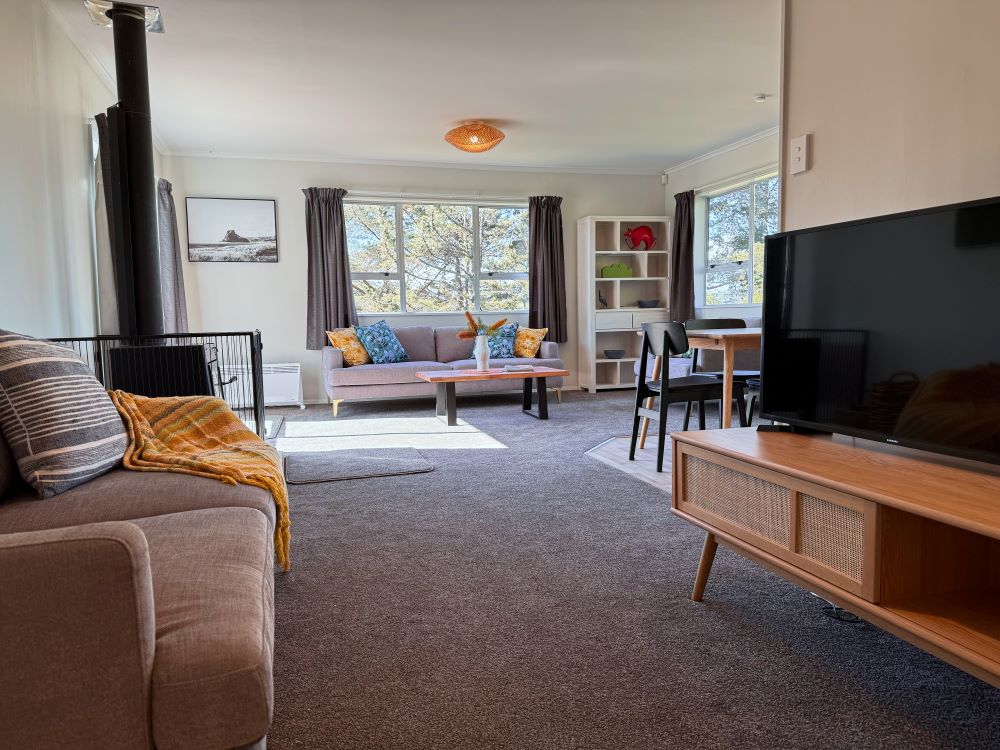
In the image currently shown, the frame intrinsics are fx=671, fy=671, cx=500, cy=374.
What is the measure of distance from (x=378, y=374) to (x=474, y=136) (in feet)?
7.23

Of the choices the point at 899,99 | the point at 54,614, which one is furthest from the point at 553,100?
the point at 54,614

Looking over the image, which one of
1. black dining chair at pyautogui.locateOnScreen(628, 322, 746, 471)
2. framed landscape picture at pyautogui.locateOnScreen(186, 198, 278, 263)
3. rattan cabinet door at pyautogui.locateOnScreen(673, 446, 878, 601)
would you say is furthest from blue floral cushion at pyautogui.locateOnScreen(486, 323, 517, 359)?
rattan cabinet door at pyautogui.locateOnScreen(673, 446, 878, 601)

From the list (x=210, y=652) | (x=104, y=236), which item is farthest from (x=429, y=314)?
(x=210, y=652)

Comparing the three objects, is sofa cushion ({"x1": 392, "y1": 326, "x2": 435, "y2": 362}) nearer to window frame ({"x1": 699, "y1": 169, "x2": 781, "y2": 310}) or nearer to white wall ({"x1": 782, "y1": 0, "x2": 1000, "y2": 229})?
window frame ({"x1": 699, "y1": 169, "x2": 781, "y2": 310})

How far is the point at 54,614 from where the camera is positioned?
A: 2.83 feet

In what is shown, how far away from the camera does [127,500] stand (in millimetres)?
1717

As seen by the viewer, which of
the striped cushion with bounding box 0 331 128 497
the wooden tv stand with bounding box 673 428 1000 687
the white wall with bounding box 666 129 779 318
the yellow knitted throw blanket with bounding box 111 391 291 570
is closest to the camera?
the wooden tv stand with bounding box 673 428 1000 687

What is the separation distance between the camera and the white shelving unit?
23.6 feet

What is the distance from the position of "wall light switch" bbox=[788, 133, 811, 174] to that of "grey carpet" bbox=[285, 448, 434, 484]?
2.35 meters

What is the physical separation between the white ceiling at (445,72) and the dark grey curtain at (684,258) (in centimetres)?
87

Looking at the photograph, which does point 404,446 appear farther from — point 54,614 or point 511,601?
point 54,614

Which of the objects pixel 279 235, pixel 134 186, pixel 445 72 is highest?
pixel 445 72

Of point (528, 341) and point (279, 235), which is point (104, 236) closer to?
point (279, 235)

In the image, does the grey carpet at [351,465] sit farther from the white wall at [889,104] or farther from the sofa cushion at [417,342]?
the sofa cushion at [417,342]
